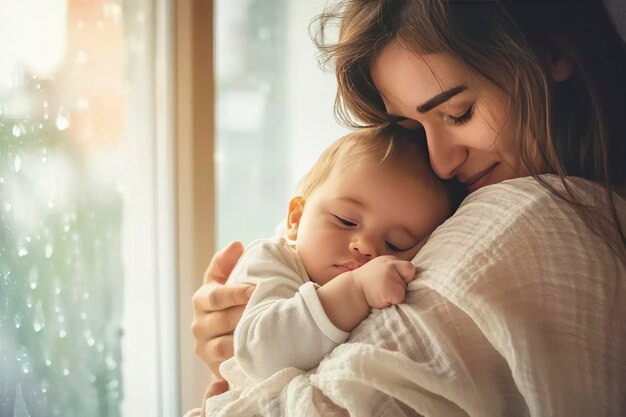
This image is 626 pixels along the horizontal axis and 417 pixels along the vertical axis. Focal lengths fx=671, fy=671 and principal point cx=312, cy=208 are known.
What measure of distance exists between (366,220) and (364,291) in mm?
237

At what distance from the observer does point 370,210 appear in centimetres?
120

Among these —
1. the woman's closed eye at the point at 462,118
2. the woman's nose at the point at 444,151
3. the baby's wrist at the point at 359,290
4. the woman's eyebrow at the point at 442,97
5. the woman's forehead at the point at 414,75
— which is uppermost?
the woman's forehead at the point at 414,75

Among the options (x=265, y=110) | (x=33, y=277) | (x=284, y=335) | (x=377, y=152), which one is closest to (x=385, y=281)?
(x=284, y=335)

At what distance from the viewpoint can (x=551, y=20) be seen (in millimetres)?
1087

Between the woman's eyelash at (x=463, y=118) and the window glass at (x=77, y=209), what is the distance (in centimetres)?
78

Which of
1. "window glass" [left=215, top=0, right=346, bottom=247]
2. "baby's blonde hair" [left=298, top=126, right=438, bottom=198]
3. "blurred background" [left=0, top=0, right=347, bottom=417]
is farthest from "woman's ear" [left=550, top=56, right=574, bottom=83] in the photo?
"window glass" [left=215, top=0, right=346, bottom=247]

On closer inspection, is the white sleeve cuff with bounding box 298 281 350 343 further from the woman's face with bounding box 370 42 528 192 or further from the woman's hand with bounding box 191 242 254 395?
the woman's face with bounding box 370 42 528 192

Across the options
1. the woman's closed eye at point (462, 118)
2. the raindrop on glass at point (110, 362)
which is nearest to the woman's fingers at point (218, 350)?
the raindrop on glass at point (110, 362)

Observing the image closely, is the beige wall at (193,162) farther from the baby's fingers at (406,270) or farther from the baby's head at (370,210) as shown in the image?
the baby's fingers at (406,270)

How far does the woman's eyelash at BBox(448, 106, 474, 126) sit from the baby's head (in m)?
0.13

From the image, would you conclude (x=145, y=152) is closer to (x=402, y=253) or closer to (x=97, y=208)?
(x=97, y=208)

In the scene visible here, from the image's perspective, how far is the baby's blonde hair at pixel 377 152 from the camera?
1250 mm

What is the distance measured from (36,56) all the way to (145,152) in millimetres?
547

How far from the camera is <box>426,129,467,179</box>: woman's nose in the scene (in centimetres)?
118
